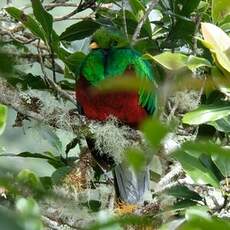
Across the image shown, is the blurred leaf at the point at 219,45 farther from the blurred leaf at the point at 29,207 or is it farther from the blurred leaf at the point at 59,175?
the blurred leaf at the point at 29,207

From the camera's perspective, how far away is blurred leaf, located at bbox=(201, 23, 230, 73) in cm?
183

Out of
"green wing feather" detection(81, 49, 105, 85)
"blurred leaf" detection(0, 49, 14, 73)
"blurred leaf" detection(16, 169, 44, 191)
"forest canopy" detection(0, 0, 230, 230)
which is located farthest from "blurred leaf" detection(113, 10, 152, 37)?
"blurred leaf" detection(0, 49, 14, 73)

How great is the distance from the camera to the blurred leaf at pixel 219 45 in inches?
71.9

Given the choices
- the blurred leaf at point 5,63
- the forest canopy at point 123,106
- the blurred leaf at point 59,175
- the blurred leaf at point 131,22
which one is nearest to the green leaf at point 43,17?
the forest canopy at point 123,106

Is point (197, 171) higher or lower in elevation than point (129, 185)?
higher

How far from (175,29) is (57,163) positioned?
0.77 meters

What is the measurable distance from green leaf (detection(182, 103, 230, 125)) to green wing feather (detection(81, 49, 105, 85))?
0.72 meters

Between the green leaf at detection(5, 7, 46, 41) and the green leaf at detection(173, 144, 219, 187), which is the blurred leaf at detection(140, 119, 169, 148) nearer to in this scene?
the green leaf at detection(173, 144, 219, 187)

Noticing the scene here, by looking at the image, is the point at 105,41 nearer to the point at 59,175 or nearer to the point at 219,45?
the point at 59,175

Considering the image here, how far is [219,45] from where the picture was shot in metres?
1.86


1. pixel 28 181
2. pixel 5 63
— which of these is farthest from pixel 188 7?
pixel 5 63

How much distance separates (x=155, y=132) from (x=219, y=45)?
1517 mm

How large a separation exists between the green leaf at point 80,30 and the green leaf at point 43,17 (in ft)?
0.78

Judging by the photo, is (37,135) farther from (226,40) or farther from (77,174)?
(226,40)
